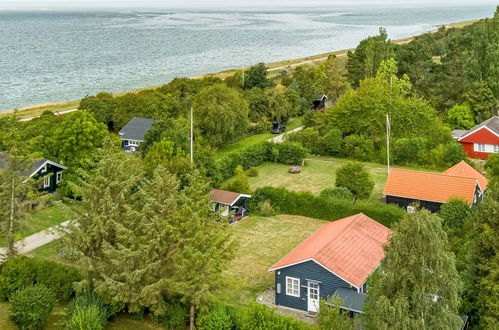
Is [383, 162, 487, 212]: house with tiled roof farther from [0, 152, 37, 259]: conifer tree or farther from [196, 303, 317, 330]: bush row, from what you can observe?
[0, 152, 37, 259]: conifer tree

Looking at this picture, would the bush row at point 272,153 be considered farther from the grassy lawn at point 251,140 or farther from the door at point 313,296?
the door at point 313,296

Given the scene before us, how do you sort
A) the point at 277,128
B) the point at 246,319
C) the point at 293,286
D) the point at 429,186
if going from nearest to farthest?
the point at 246,319 → the point at 293,286 → the point at 429,186 → the point at 277,128

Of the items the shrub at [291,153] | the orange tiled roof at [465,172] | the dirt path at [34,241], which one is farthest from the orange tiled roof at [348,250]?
the shrub at [291,153]

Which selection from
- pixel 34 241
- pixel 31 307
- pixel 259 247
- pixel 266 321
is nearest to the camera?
pixel 266 321

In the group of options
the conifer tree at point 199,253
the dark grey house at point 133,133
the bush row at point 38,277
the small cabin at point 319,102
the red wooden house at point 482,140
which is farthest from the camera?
the small cabin at point 319,102

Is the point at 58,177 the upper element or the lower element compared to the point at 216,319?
upper

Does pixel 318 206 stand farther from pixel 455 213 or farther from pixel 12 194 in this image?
pixel 12 194

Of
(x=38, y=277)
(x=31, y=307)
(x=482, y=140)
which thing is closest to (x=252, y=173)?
(x=482, y=140)
